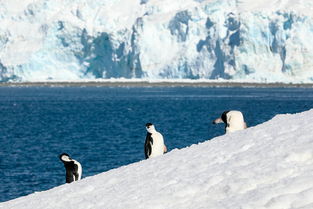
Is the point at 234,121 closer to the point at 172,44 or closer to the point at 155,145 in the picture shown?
the point at 155,145

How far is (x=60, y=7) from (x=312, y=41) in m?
75.1

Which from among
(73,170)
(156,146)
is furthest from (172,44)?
(156,146)

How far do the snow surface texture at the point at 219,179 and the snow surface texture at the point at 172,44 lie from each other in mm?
109918

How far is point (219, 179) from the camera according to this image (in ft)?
29.0

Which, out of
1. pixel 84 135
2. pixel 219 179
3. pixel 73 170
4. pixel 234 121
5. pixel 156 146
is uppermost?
pixel 219 179

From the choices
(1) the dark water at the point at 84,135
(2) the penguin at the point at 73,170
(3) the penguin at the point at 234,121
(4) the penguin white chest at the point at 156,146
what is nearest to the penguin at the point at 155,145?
(4) the penguin white chest at the point at 156,146

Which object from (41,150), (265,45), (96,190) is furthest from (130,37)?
(96,190)

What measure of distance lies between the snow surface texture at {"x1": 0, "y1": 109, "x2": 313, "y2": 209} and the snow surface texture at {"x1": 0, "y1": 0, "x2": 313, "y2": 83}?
4327 inches

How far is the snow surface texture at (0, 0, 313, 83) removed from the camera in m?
122

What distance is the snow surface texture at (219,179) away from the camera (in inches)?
295

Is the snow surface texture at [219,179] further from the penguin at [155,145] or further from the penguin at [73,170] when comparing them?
the penguin at [73,170]

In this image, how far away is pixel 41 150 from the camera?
41.6 meters

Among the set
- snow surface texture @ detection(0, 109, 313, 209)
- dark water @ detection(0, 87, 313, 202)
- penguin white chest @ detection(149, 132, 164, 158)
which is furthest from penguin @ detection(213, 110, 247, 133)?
dark water @ detection(0, 87, 313, 202)

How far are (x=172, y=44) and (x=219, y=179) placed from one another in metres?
135
